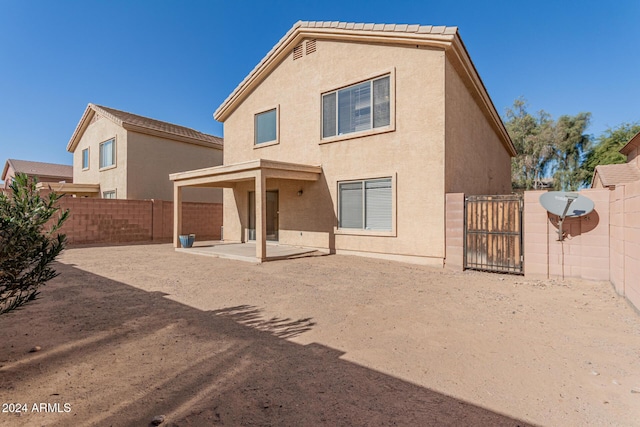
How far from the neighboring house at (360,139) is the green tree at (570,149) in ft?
76.1

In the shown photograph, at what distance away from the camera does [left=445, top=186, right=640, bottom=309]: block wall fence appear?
4926 mm

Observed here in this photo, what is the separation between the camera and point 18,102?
63.0ft

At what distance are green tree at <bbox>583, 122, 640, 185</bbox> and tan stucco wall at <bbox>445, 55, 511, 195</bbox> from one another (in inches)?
898

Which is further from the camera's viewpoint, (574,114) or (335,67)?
(574,114)

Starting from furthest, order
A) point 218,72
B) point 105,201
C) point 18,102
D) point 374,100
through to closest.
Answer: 1. point 218,72
2. point 18,102
3. point 105,201
4. point 374,100

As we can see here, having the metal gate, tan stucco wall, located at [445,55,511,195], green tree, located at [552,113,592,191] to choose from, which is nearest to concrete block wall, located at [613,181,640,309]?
the metal gate

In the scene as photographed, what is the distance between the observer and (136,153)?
725 inches

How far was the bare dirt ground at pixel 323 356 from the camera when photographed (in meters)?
2.39

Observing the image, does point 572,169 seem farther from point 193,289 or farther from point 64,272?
point 64,272

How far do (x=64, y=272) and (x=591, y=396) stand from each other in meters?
10.6

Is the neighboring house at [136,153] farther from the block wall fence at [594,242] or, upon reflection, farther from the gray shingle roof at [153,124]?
the block wall fence at [594,242]

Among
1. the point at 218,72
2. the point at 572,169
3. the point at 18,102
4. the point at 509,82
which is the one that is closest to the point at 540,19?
the point at 509,82

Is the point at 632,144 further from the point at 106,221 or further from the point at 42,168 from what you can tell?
the point at 42,168

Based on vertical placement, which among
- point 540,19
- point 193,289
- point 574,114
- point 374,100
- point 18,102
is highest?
point 540,19
